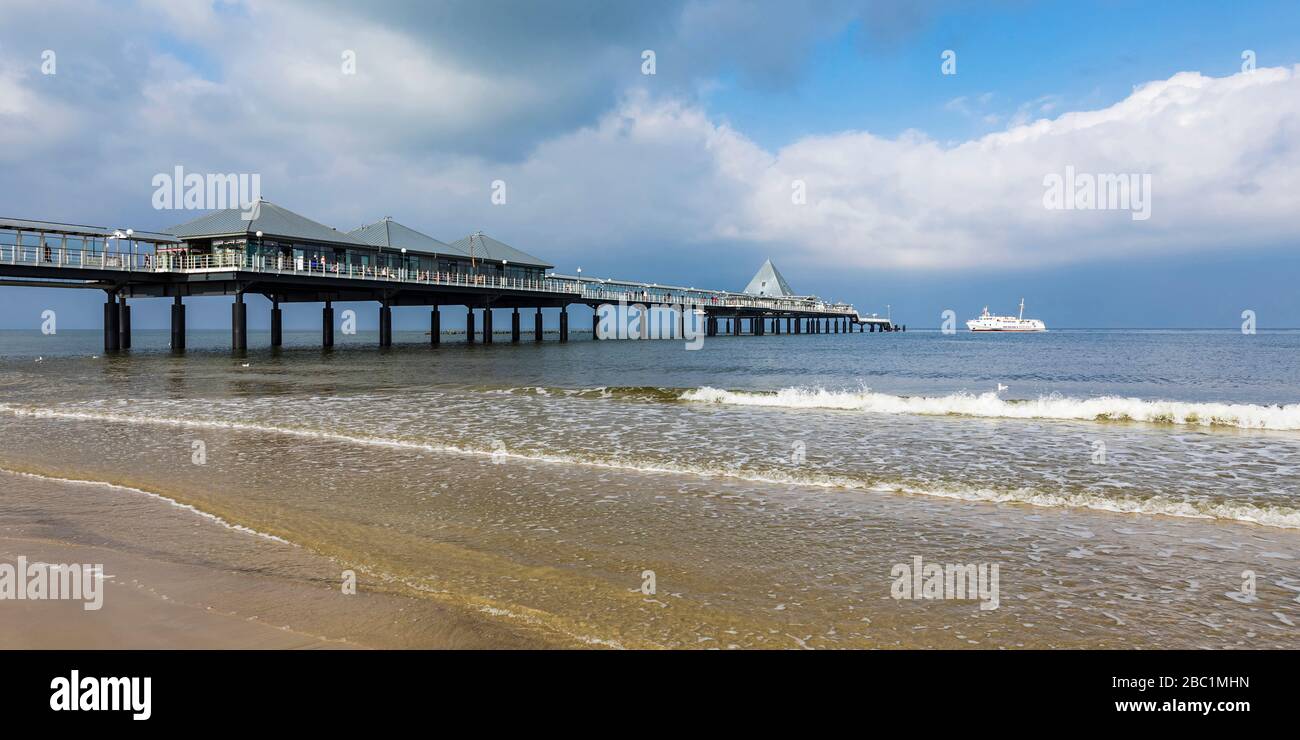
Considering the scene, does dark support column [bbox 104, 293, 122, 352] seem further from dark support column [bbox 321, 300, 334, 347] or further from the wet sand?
the wet sand

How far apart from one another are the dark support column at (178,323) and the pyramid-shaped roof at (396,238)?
13956 mm

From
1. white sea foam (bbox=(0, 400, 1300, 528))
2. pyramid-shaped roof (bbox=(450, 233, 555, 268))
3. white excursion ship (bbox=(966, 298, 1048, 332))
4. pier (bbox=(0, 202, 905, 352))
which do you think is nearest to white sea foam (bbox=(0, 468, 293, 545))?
white sea foam (bbox=(0, 400, 1300, 528))

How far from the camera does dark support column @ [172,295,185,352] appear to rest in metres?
48.7

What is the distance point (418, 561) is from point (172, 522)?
3.11 metres

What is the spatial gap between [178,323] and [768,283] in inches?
6193

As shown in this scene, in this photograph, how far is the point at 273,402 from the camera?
19.2 metres

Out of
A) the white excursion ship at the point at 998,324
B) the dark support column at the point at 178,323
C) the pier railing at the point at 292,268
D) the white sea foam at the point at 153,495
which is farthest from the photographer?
the white excursion ship at the point at 998,324

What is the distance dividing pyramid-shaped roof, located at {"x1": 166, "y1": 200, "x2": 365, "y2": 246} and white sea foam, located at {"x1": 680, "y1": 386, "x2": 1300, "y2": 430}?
40.8m

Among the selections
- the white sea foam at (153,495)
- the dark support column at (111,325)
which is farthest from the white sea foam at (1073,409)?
the dark support column at (111,325)

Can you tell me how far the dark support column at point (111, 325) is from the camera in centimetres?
4734
